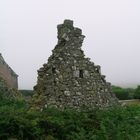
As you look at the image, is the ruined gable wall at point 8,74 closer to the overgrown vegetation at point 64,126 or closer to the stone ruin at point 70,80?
the stone ruin at point 70,80

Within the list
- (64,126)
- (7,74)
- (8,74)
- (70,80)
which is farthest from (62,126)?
(8,74)

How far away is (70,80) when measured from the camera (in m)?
16.1

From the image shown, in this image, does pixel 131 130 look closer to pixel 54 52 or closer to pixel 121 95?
pixel 54 52

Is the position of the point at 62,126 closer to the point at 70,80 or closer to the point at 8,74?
the point at 70,80

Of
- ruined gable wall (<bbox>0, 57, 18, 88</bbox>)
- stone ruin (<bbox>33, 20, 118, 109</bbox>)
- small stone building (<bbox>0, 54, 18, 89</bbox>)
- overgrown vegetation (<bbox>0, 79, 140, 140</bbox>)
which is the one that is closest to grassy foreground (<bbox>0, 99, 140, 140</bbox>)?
overgrown vegetation (<bbox>0, 79, 140, 140</bbox>)

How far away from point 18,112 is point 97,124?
2049 millimetres

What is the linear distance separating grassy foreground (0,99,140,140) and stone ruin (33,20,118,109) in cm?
105

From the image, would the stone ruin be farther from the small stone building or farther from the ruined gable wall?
the ruined gable wall

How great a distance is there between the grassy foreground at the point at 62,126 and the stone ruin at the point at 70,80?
1053 mm

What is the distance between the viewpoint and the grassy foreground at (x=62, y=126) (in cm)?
1245

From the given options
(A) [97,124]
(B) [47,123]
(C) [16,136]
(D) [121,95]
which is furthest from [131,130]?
(D) [121,95]

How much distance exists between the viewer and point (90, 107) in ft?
53.5

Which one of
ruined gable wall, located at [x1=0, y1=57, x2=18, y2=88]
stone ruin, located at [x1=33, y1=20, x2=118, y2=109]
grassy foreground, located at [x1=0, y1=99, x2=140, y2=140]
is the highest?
ruined gable wall, located at [x1=0, y1=57, x2=18, y2=88]

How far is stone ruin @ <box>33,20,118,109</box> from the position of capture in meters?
15.7
